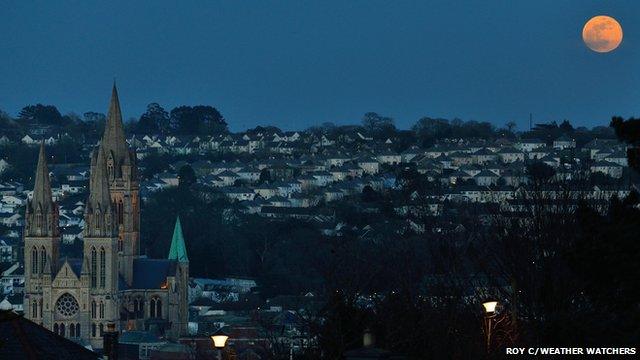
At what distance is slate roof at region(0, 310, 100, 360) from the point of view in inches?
1054

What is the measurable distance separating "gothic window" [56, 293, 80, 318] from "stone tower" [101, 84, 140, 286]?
14.0 feet

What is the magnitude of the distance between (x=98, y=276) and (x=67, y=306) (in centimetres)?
179

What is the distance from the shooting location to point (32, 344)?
27.2 m


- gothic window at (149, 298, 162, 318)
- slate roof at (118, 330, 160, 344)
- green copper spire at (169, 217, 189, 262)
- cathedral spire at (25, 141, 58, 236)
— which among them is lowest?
slate roof at (118, 330, 160, 344)

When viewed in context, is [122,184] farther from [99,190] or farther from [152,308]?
[152,308]

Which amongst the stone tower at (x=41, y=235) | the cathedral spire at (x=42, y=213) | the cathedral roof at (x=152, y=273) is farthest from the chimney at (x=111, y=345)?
the cathedral roof at (x=152, y=273)

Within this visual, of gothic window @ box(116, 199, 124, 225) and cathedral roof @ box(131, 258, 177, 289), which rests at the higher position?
gothic window @ box(116, 199, 124, 225)

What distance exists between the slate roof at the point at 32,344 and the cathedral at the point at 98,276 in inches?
2202

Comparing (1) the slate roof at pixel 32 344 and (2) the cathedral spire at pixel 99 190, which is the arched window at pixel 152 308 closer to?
(2) the cathedral spire at pixel 99 190

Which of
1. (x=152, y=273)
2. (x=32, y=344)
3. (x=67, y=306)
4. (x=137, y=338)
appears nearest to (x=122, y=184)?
(x=152, y=273)

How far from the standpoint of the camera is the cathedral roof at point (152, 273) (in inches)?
3548

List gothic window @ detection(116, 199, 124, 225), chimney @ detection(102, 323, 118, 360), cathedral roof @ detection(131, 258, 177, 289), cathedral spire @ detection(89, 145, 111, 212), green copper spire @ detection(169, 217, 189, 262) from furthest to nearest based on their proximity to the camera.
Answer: gothic window @ detection(116, 199, 124, 225) → green copper spire @ detection(169, 217, 189, 262) → cathedral roof @ detection(131, 258, 177, 289) → cathedral spire @ detection(89, 145, 111, 212) → chimney @ detection(102, 323, 118, 360)

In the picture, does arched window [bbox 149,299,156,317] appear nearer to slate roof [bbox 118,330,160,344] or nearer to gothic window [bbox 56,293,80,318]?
gothic window [bbox 56,293,80,318]

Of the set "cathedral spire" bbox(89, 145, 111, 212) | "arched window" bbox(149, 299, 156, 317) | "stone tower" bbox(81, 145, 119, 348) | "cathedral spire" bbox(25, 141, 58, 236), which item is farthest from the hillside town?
"cathedral spire" bbox(25, 141, 58, 236)
